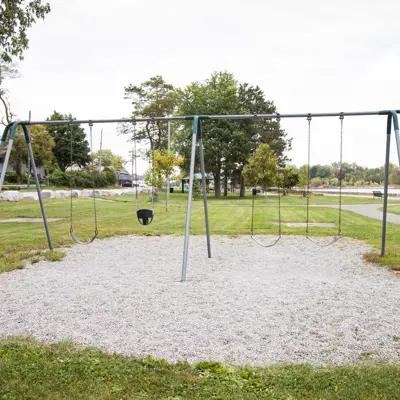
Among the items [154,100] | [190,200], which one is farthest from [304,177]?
[190,200]

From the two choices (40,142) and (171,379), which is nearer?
(171,379)

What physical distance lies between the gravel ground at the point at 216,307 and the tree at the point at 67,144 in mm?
44404

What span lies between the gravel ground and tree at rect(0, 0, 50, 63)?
8950 mm

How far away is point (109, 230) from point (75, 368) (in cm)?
882

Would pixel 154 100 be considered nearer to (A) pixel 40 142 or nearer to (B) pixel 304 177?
(A) pixel 40 142

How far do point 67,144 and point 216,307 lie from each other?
4954 cm

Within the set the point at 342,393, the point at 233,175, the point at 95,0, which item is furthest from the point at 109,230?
the point at 233,175

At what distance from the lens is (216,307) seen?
4.54 meters

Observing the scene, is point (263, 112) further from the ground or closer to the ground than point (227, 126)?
further from the ground

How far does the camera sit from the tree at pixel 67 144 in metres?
50.1

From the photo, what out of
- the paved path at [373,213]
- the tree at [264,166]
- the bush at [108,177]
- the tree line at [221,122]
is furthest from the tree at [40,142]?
the paved path at [373,213]

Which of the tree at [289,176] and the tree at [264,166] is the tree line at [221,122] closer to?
the tree at [289,176]

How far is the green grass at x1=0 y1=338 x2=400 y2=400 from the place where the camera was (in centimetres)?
264

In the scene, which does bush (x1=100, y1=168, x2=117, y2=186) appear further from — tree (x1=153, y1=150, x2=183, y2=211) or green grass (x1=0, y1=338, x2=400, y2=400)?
green grass (x1=0, y1=338, x2=400, y2=400)
